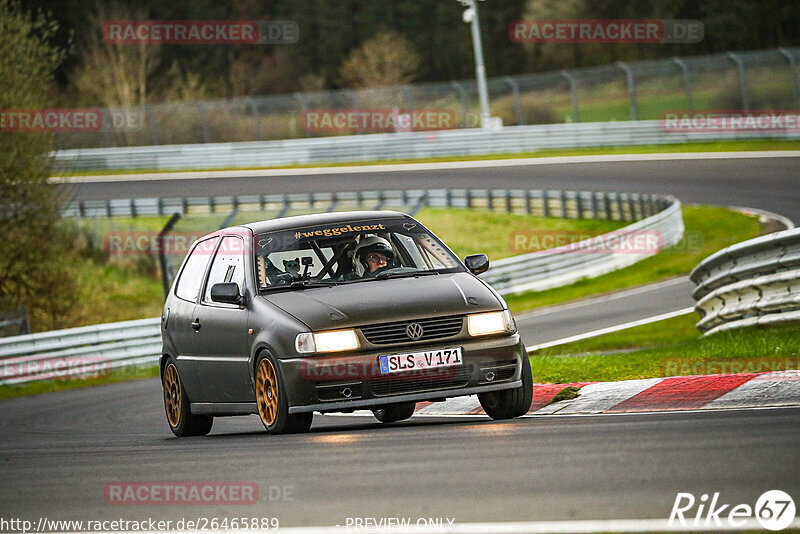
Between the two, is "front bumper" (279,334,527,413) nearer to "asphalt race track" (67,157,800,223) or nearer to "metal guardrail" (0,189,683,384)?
"metal guardrail" (0,189,683,384)

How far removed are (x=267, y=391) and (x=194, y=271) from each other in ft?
6.82

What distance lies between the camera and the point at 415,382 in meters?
8.70

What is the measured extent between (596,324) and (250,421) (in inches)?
377

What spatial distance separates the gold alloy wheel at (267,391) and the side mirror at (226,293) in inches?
24.1

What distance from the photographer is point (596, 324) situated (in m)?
20.8

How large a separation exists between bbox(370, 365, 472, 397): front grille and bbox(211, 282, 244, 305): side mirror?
1.49 meters

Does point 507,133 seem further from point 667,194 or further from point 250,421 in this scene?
point 250,421

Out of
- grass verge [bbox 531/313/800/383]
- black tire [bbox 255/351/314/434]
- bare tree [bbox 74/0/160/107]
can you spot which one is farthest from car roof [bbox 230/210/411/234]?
bare tree [bbox 74/0/160/107]

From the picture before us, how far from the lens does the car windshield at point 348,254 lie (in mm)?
9711

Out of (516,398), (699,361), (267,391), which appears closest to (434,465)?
(516,398)

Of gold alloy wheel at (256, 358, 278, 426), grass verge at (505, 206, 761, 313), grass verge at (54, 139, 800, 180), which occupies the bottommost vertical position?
grass verge at (505, 206, 761, 313)

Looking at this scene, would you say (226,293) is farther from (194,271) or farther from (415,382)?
(415,382)

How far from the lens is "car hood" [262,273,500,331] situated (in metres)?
8.75

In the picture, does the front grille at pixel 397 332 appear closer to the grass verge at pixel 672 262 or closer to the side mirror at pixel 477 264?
the side mirror at pixel 477 264
